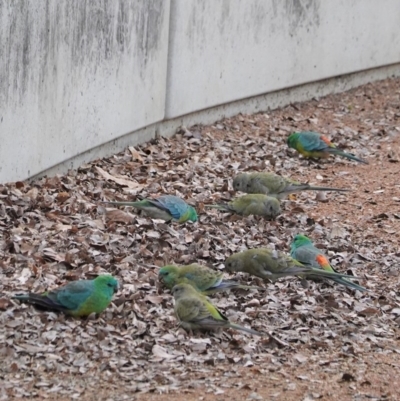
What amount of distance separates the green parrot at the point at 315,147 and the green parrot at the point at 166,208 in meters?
3.06

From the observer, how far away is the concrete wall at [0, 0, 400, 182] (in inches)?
344

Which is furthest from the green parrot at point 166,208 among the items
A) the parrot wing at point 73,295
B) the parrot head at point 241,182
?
the parrot wing at point 73,295

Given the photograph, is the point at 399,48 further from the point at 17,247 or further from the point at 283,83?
the point at 17,247

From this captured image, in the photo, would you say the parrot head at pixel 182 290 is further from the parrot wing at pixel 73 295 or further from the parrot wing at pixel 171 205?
the parrot wing at pixel 171 205

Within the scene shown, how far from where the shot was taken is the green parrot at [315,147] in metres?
11.2

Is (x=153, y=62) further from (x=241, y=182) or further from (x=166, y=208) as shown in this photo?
(x=166, y=208)

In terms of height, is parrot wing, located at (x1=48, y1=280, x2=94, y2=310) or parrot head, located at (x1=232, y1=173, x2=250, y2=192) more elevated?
parrot wing, located at (x1=48, y1=280, x2=94, y2=310)

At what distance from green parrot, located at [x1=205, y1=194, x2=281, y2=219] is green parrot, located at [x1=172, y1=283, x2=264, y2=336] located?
248cm

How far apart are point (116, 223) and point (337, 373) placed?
266 cm

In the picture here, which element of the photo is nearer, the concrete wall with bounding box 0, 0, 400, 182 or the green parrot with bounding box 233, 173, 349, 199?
the concrete wall with bounding box 0, 0, 400, 182

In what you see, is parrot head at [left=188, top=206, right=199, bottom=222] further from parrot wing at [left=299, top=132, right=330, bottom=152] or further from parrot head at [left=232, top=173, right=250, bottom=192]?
parrot wing at [left=299, top=132, right=330, bottom=152]

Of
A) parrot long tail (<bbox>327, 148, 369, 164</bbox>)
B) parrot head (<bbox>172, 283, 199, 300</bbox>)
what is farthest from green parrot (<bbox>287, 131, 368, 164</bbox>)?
parrot head (<bbox>172, 283, 199, 300</bbox>)

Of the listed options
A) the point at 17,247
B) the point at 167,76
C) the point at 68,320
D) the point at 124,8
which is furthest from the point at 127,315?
the point at 167,76

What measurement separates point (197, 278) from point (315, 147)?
4.56 metres
